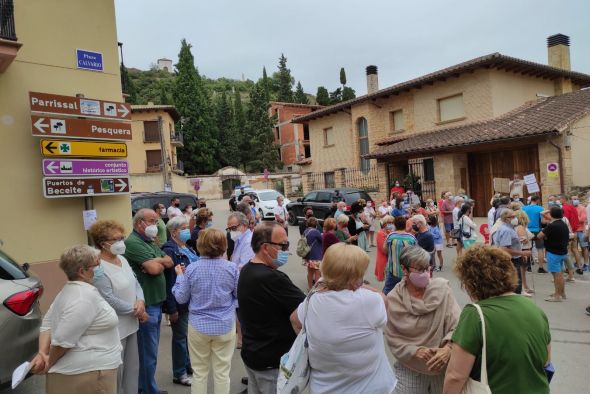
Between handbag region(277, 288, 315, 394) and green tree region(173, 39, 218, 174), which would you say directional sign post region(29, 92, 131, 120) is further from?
green tree region(173, 39, 218, 174)

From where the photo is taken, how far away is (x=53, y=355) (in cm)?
278

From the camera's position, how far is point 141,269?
4.07m

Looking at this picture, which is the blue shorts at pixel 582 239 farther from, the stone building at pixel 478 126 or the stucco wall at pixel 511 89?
the stucco wall at pixel 511 89

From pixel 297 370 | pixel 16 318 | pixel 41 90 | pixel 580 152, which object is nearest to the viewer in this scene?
pixel 297 370

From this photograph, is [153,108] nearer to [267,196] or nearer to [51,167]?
[267,196]

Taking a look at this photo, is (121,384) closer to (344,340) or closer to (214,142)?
(344,340)

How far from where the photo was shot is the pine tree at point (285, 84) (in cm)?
6150

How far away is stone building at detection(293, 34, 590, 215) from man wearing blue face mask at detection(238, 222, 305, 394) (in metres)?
15.6

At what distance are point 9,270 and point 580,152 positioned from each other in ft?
61.1

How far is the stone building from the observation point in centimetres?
1599

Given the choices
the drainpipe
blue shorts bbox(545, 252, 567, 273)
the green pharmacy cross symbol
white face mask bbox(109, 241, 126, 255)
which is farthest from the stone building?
white face mask bbox(109, 241, 126, 255)

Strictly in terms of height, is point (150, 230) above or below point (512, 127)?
below

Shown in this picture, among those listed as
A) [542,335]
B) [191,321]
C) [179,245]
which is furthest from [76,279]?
[542,335]

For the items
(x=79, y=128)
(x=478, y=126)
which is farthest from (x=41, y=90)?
(x=478, y=126)
